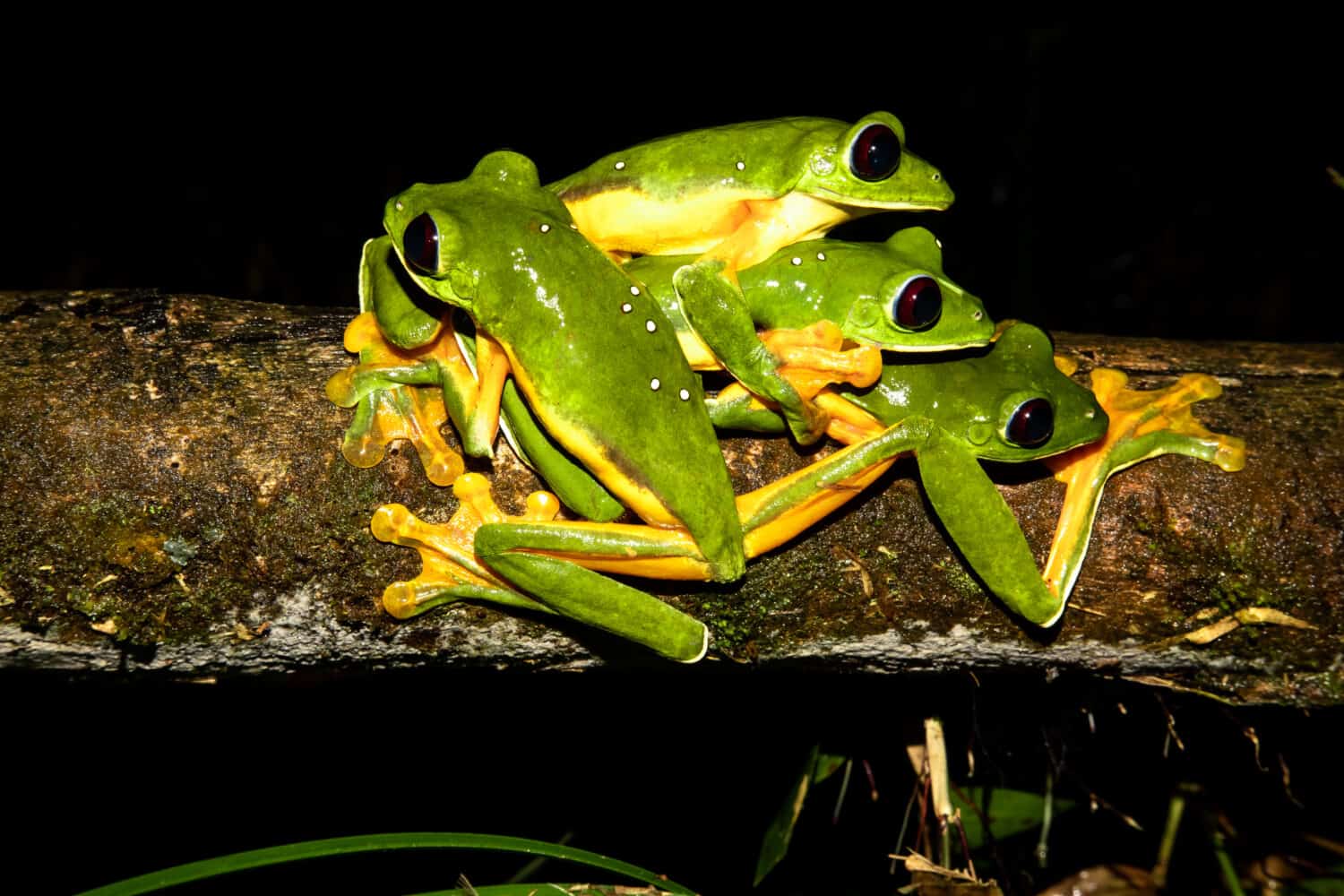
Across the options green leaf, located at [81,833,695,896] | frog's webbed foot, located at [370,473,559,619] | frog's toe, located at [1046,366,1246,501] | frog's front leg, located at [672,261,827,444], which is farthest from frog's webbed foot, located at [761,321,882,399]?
green leaf, located at [81,833,695,896]

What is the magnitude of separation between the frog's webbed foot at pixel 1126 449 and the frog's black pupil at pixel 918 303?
18.3 inches

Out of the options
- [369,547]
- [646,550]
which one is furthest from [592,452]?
[369,547]

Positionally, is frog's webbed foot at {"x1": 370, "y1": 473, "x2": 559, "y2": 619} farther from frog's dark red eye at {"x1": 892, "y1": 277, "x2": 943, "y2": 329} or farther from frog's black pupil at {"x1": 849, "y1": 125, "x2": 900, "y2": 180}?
A: frog's black pupil at {"x1": 849, "y1": 125, "x2": 900, "y2": 180}

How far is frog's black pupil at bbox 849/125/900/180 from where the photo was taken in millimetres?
2123

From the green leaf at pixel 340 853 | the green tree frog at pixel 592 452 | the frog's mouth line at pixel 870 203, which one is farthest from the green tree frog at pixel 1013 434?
the green leaf at pixel 340 853

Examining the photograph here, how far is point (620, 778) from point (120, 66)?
4.09m

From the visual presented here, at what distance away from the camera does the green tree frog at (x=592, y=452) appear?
198cm

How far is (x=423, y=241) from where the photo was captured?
78.9 inches

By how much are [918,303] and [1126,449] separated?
0.59m

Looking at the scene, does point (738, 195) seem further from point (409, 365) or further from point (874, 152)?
point (409, 365)

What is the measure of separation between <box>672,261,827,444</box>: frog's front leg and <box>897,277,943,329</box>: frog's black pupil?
26 centimetres

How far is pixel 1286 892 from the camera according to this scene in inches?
118

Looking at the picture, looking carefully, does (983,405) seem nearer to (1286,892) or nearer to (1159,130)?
(1286,892)

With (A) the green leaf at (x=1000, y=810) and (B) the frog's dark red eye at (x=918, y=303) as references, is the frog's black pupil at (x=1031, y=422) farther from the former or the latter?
(A) the green leaf at (x=1000, y=810)
